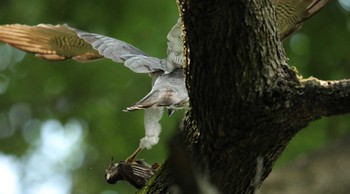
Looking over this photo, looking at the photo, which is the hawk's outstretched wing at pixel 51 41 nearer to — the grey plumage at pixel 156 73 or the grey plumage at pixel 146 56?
the grey plumage at pixel 146 56

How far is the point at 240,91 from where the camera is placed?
294 cm

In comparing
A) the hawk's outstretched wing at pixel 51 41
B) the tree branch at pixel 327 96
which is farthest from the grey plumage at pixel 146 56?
the tree branch at pixel 327 96

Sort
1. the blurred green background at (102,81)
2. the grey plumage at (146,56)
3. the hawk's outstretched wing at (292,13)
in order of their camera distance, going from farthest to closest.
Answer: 1. the blurred green background at (102,81)
2. the hawk's outstretched wing at (292,13)
3. the grey plumage at (146,56)

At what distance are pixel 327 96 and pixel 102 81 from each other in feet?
19.7

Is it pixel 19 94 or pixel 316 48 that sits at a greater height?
pixel 316 48

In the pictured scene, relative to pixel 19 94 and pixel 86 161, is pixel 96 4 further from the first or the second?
pixel 86 161

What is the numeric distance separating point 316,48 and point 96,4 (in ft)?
6.65

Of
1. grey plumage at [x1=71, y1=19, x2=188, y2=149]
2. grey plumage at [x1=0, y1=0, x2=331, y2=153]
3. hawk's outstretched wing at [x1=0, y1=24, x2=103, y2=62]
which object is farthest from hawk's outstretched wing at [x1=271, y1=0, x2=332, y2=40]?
hawk's outstretched wing at [x1=0, y1=24, x2=103, y2=62]

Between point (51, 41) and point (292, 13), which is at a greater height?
point (292, 13)

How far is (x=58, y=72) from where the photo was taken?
8969 millimetres

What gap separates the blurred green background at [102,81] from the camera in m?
8.06

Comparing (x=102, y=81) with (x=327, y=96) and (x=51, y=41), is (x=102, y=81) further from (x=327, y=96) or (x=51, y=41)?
(x=327, y=96)

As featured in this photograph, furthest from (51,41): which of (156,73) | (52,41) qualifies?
(156,73)

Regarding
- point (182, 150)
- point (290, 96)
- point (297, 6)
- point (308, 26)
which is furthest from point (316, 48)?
point (182, 150)
